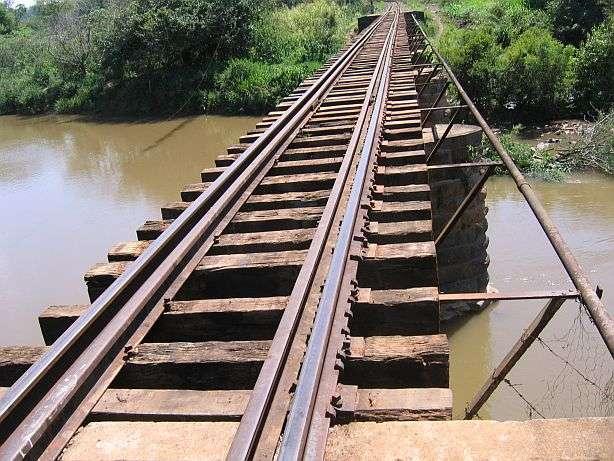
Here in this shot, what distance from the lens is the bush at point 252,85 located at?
23.8m

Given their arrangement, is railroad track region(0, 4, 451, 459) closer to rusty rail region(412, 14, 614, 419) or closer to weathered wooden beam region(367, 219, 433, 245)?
weathered wooden beam region(367, 219, 433, 245)

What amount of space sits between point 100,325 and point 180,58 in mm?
26477

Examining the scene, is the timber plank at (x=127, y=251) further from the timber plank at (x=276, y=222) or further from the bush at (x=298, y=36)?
the bush at (x=298, y=36)

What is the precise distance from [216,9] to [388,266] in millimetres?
25452

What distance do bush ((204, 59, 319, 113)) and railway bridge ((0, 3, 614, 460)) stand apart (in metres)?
19.7

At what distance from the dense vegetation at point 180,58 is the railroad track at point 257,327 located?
20.3 meters

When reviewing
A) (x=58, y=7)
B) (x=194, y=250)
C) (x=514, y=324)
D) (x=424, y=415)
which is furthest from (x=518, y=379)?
(x=58, y=7)

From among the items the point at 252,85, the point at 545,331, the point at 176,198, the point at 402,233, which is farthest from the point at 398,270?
the point at 252,85

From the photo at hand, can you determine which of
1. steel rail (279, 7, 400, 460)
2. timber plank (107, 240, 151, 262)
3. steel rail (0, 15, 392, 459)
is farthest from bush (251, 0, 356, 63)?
steel rail (279, 7, 400, 460)

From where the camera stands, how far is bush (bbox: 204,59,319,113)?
23.8 metres

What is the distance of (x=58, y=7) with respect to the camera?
Answer: 51969 millimetres

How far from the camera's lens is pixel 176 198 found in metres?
14.6

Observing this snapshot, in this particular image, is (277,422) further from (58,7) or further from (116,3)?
(58,7)

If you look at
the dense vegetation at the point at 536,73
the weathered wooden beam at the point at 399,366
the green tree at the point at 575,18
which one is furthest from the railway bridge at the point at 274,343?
the green tree at the point at 575,18
